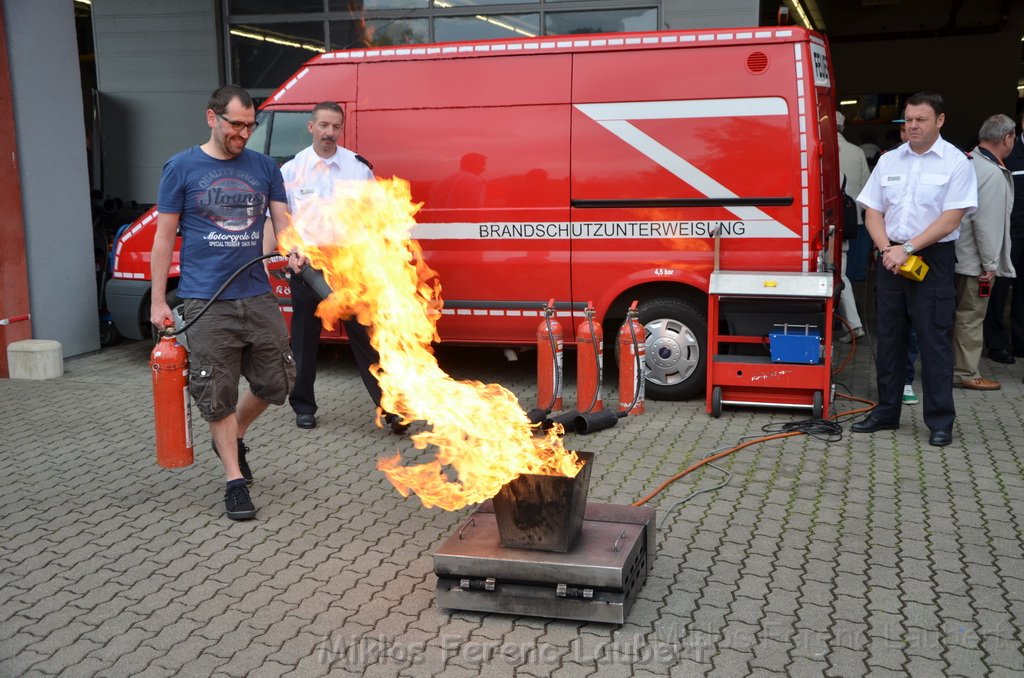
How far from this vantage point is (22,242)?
9.01 m

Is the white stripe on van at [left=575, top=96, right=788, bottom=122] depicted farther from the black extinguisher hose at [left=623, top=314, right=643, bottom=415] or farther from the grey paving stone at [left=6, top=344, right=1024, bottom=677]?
the grey paving stone at [left=6, top=344, right=1024, bottom=677]

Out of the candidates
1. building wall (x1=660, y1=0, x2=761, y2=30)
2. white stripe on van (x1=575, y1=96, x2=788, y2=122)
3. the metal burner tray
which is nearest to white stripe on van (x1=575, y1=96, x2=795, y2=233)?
white stripe on van (x1=575, y1=96, x2=788, y2=122)

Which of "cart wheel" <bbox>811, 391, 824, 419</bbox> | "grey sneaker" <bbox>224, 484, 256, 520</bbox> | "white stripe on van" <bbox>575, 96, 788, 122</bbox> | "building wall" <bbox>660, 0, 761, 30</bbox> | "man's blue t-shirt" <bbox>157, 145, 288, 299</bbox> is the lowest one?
"grey sneaker" <bbox>224, 484, 256, 520</bbox>

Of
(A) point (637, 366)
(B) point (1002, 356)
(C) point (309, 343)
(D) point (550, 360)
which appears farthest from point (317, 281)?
(B) point (1002, 356)

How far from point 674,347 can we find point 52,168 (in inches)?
246

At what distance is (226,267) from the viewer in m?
5.10

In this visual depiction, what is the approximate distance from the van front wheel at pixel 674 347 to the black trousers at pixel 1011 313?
3202 millimetres

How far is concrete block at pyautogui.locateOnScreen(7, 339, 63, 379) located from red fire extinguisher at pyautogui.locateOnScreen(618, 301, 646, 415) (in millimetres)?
5271

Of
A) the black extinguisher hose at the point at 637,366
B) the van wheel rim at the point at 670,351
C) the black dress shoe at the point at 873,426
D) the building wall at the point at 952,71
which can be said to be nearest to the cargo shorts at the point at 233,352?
the black extinguisher hose at the point at 637,366

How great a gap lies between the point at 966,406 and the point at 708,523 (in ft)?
11.4

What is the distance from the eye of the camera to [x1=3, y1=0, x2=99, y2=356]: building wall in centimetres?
895

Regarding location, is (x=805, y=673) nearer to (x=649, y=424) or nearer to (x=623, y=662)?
(x=623, y=662)

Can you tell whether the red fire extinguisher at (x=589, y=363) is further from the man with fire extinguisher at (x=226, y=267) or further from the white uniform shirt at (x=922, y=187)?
the man with fire extinguisher at (x=226, y=267)

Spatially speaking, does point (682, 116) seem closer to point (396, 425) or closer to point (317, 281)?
point (396, 425)
